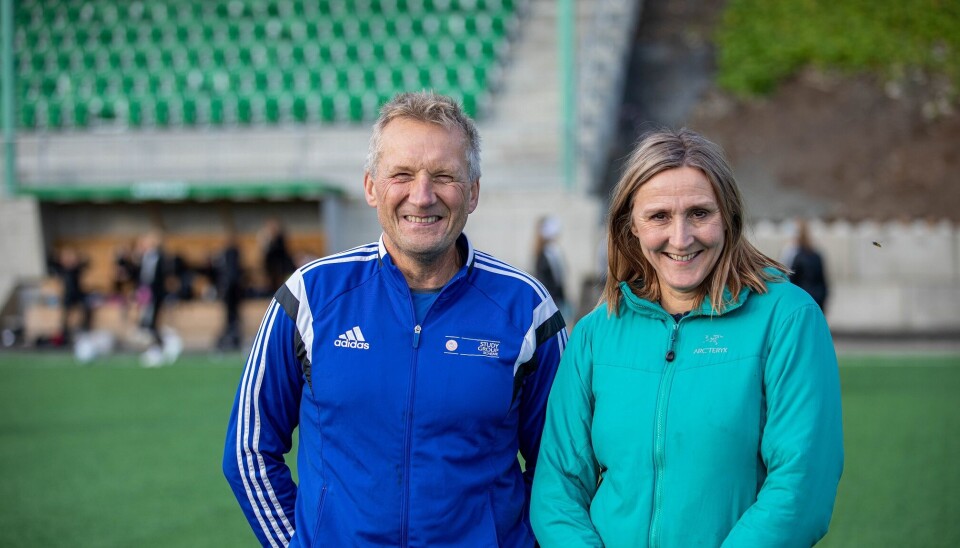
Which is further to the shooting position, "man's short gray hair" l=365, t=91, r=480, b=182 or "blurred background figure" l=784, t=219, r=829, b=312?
"blurred background figure" l=784, t=219, r=829, b=312

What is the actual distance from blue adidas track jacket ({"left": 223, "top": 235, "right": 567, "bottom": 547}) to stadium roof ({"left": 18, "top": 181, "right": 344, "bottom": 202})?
52.0 ft

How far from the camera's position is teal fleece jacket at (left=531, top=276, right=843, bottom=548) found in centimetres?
236

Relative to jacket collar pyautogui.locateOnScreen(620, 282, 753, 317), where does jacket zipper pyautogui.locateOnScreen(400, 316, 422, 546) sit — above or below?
below

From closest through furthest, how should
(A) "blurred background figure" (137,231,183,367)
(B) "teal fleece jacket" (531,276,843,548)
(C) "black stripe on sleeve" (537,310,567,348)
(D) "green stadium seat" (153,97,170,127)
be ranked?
(B) "teal fleece jacket" (531,276,843,548) → (C) "black stripe on sleeve" (537,310,567,348) → (A) "blurred background figure" (137,231,183,367) → (D) "green stadium seat" (153,97,170,127)

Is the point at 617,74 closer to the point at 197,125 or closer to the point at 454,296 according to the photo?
the point at 197,125

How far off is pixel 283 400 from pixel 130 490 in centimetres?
485

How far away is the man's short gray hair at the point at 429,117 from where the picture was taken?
284 centimetres

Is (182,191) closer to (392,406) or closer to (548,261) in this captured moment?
(548,261)

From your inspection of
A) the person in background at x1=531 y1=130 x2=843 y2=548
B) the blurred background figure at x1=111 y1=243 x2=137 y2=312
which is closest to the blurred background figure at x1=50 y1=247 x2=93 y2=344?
the blurred background figure at x1=111 y1=243 x2=137 y2=312

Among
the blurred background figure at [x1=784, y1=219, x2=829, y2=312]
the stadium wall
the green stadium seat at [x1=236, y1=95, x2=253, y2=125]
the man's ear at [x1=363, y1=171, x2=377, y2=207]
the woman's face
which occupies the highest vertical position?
the green stadium seat at [x1=236, y1=95, x2=253, y2=125]

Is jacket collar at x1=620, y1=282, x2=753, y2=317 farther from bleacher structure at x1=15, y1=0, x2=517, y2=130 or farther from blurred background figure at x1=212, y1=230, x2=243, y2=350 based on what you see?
bleacher structure at x1=15, y1=0, x2=517, y2=130

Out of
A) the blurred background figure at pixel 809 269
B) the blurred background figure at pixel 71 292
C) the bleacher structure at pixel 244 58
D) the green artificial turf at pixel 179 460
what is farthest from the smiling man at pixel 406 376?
the bleacher structure at pixel 244 58

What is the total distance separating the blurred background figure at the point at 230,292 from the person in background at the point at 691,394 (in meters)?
15.1

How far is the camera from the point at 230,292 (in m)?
17.2
